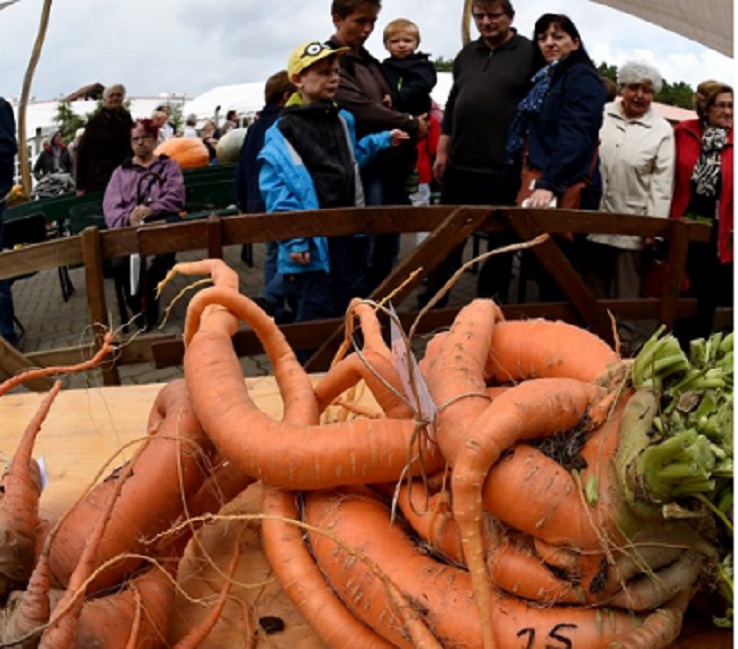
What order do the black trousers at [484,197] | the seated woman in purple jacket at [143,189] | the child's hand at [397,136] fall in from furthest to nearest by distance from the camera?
the seated woman in purple jacket at [143,189] → the black trousers at [484,197] → the child's hand at [397,136]

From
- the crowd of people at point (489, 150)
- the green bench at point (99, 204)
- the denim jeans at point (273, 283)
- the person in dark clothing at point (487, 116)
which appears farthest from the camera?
the green bench at point (99, 204)

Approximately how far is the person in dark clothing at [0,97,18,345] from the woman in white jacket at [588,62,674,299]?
3365 mm

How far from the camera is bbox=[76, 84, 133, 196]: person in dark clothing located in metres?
5.86

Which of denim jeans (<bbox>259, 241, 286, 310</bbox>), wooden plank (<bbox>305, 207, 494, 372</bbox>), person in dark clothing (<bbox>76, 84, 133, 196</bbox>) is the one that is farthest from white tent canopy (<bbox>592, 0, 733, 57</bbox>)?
person in dark clothing (<bbox>76, 84, 133, 196</bbox>)

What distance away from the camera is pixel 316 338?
322cm

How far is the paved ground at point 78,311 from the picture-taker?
450cm

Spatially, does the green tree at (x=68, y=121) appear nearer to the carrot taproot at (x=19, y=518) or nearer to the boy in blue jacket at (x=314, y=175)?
Answer: the boy in blue jacket at (x=314, y=175)

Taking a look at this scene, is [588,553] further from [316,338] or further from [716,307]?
[716,307]

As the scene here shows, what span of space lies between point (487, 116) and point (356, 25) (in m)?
0.84

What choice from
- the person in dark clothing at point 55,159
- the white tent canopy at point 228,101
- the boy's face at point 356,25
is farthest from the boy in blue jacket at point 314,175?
the white tent canopy at point 228,101

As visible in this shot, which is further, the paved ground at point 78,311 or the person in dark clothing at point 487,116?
the paved ground at point 78,311

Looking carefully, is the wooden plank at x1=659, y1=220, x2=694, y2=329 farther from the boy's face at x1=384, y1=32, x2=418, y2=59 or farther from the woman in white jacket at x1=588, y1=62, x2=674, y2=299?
the boy's face at x1=384, y1=32, x2=418, y2=59

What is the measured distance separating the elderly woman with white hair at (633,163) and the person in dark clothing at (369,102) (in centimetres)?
99

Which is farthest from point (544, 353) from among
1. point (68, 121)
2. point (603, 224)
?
point (68, 121)
